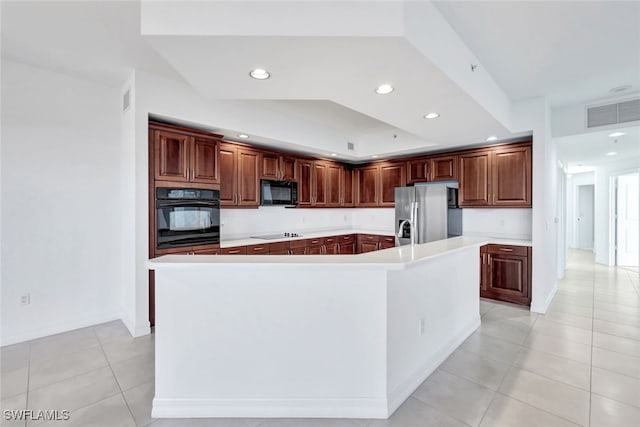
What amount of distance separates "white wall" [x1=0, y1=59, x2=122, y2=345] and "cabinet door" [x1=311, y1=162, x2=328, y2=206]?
9.58 feet

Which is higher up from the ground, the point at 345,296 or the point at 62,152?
the point at 62,152

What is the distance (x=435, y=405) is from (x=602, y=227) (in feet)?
24.9

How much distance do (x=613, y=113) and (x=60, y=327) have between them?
6.88 meters

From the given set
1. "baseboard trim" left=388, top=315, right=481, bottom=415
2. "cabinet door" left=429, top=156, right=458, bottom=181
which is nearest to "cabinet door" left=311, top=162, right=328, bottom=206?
"cabinet door" left=429, top=156, right=458, bottom=181

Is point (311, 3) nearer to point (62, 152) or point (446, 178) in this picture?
point (62, 152)

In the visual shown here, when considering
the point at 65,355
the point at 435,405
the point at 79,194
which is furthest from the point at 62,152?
the point at 435,405

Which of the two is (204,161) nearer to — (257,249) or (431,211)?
(257,249)

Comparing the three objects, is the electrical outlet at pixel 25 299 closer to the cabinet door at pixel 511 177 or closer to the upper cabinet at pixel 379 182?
the upper cabinet at pixel 379 182

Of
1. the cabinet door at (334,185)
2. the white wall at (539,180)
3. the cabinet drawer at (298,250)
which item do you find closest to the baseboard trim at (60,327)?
the cabinet drawer at (298,250)

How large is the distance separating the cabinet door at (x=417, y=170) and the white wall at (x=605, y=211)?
4734mm

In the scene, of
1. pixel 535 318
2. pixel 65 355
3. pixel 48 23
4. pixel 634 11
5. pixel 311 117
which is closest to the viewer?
pixel 634 11

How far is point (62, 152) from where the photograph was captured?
317 cm

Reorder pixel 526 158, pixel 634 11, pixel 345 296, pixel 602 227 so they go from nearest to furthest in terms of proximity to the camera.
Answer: pixel 345 296, pixel 634 11, pixel 526 158, pixel 602 227

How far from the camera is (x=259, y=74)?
7.11 ft
